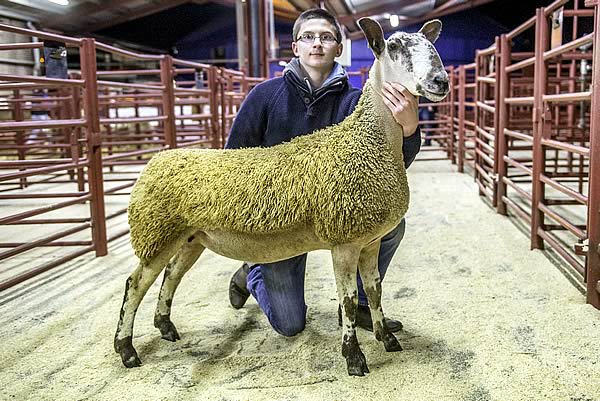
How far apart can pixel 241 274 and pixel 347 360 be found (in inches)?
37.6

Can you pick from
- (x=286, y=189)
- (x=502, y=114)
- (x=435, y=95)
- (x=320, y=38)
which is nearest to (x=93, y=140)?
(x=320, y=38)

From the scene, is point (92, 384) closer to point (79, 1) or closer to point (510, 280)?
point (510, 280)

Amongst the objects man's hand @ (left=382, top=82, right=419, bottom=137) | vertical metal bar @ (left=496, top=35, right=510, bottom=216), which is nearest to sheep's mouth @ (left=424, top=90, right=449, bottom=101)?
man's hand @ (left=382, top=82, right=419, bottom=137)

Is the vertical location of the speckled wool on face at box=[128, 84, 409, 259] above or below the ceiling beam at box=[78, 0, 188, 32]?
below

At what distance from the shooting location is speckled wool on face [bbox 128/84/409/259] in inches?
84.5

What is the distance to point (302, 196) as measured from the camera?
216 cm

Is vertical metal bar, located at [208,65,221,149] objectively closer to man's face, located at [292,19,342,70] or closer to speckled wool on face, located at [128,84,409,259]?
man's face, located at [292,19,342,70]

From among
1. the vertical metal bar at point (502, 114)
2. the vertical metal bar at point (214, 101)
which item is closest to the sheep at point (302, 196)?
the vertical metal bar at point (502, 114)

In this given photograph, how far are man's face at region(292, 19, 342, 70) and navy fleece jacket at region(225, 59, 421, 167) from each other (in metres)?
0.07

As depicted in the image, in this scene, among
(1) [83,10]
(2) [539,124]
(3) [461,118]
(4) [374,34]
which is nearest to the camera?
(4) [374,34]

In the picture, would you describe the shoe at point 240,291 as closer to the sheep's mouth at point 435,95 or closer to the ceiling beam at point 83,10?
the sheep's mouth at point 435,95

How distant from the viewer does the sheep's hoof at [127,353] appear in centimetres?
232

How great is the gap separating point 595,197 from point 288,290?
154 centimetres

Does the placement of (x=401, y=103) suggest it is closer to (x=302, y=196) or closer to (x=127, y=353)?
(x=302, y=196)
